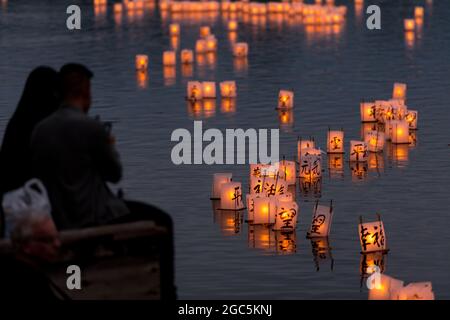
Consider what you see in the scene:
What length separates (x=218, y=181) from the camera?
21.4m

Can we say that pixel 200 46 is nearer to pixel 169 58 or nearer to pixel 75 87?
pixel 169 58

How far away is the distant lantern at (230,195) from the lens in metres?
20.7

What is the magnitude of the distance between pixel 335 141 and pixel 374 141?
0.75 meters

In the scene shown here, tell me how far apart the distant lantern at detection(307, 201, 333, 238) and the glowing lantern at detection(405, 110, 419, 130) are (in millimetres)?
9217

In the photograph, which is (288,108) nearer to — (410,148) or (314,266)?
(410,148)

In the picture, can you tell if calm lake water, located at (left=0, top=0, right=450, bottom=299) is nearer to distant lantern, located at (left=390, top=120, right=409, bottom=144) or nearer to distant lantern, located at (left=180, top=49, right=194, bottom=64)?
distant lantern, located at (left=390, top=120, right=409, bottom=144)

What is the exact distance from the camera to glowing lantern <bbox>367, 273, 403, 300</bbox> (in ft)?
49.5

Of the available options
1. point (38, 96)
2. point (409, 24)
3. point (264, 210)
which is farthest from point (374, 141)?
point (409, 24)

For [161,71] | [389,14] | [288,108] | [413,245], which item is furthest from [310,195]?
[389,14]

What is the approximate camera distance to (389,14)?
2174 inches

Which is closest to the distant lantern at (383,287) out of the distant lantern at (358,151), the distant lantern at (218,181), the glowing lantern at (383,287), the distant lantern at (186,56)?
the glowing lantern at (383,287)
